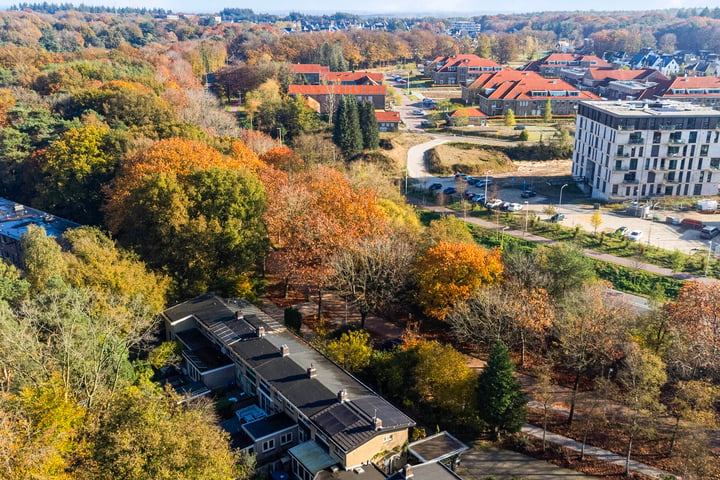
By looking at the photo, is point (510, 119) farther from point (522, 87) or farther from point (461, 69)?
point (461, 69)

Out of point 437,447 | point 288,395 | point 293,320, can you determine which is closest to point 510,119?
point 293,320

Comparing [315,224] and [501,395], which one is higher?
[315,224]

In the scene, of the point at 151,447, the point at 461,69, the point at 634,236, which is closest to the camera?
the point at 151,447

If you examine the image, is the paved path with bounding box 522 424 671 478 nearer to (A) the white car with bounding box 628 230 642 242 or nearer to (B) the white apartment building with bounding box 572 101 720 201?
(A) the white car with bounding box 628 230 642 242

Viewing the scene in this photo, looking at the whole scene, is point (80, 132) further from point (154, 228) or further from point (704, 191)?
point (704, 191)

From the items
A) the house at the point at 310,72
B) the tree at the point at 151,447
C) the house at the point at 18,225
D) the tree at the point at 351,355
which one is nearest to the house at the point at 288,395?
the tree at the point at 351,355

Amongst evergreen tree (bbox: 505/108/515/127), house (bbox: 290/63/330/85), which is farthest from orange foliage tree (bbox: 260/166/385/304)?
house (bbox: 290/63/330/85)
